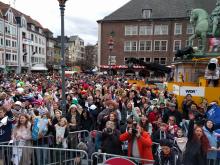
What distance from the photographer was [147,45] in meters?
54.1

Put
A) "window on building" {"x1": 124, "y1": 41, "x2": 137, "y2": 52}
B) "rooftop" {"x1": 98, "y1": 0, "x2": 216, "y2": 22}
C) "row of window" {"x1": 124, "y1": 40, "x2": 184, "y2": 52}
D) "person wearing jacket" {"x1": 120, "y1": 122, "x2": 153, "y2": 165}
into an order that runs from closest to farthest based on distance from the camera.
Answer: "person wearing jacket" {"x1": 120, "y1": 122, "x2": 153, "y2": 165}
"rooftop" {"x1": 98, "y1": 0, "x2": 216, "y2": 22}
"row of window" {"x1": 124, "y1": 40, "x2": 184, "y2": 52}
"window on building" {"x1": 124, "y1": 41, "x2": 137, "y2": 52}


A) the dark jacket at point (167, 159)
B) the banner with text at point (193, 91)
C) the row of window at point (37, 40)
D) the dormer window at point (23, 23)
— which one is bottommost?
the dark jacket at point (167, 159)

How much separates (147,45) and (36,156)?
162ft

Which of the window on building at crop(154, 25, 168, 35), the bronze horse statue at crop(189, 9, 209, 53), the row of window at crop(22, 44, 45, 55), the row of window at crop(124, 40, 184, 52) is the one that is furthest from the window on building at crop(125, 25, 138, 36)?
the bronze horse statue at crop(189, 9, 209, 53)

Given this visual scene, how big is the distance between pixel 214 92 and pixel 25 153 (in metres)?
8.82

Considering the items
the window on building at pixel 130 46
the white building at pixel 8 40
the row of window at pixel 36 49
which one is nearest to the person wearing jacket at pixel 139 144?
the white building at pixel 8 40

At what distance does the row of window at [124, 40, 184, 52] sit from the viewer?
173 feet

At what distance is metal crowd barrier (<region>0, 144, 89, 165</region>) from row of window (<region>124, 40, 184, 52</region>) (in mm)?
49167

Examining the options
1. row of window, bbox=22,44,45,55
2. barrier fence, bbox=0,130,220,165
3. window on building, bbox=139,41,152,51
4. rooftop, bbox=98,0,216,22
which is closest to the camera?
barrier fence, bbox=0,130,220,165

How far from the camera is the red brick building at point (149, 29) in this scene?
2044 inches

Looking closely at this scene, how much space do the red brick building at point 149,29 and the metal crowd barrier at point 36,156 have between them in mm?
45400

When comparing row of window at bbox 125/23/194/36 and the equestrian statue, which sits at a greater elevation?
row of window at bbox 125/23/194/36

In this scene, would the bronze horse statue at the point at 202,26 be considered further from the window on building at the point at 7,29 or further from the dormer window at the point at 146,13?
the window on building at the point at 7,29

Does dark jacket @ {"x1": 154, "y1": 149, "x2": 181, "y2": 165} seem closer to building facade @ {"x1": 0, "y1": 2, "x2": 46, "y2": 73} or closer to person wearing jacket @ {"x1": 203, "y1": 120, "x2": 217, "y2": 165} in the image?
person wearing jacket @ {"x1": 203, "y1": 120, "x2": 217, "y2": 165}
